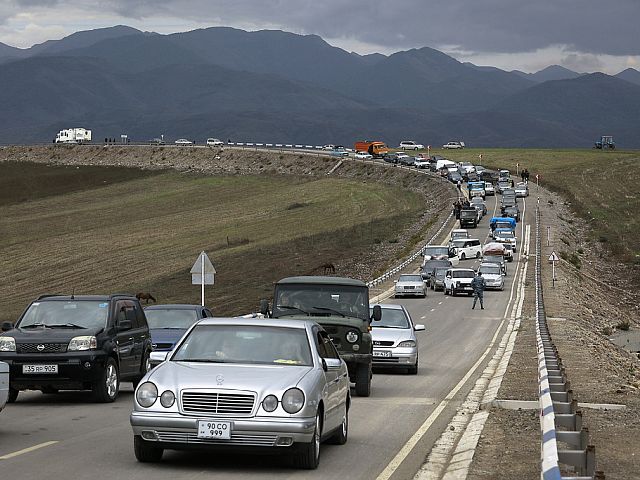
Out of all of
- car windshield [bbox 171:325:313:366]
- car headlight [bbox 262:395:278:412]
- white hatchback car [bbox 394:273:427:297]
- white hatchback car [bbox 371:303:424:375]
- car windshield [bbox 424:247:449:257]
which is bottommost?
white hatchback car [bbox 394:273:427:297]

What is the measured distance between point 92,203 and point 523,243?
4609 centimetres

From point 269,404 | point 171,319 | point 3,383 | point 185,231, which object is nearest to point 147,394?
point 269,404

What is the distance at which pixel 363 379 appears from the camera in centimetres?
2102

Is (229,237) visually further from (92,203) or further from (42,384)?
(42,384)

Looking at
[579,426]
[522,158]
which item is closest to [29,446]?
[579,426]

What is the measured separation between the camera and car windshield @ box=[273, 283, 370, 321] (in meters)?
21.4

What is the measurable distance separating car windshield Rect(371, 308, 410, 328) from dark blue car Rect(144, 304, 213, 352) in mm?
3763

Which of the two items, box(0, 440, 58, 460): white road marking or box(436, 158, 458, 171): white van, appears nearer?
box(0, 440, 58, 460): white road marking

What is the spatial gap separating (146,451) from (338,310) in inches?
357

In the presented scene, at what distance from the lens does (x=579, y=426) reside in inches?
469

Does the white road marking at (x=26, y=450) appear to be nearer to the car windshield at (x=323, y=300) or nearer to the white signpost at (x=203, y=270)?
the car windshield at (x=323, y=300)

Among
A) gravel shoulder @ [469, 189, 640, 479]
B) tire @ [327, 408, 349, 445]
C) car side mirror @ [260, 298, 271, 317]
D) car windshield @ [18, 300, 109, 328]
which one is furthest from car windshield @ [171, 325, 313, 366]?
car side mirror @ [260, 298, 271, 317]

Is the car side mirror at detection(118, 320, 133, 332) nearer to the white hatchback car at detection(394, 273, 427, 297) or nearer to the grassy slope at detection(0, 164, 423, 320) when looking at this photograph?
the grassy slope at detection(0, 164, 423, 320)

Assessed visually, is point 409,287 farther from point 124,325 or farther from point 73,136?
point 73,136
